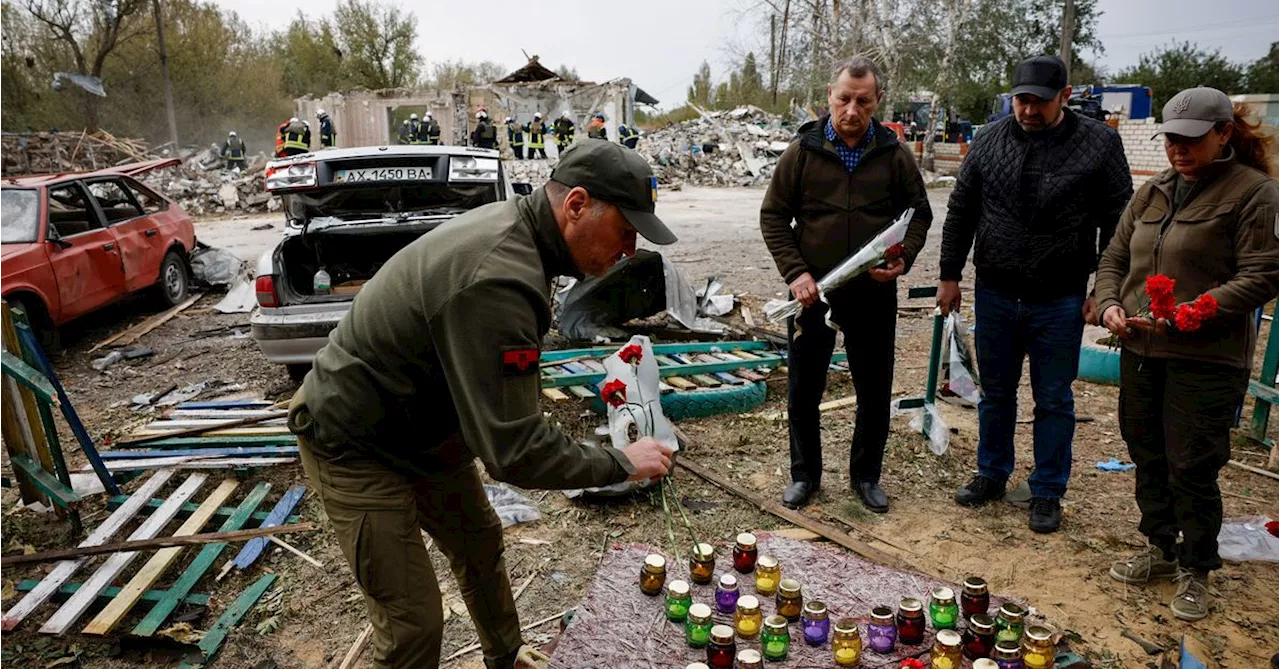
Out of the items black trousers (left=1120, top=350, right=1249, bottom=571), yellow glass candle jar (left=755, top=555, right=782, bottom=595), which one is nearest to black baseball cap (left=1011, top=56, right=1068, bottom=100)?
black trousers (left=1120, top=350, right=1249, bottom=571)

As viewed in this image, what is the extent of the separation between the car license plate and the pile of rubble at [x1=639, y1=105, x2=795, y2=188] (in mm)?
16868

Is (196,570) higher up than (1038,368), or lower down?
lower down

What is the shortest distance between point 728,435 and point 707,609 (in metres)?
2.59

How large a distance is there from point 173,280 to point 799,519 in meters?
8.29

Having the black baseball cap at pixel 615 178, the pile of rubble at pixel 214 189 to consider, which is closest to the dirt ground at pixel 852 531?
the black baseball cap at pixel 615 178

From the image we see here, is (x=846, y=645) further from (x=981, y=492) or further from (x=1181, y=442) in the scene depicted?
(x=981, y=492)

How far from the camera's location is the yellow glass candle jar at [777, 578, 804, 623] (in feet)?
8.32

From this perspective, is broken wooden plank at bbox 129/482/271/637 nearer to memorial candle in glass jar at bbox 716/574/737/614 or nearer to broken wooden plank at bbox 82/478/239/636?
broken wooden plank at bbox 82/478/239/636

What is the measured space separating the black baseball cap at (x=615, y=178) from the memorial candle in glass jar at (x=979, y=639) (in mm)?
1551

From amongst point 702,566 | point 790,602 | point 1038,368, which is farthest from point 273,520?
point 1038,368

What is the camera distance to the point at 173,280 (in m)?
8.98

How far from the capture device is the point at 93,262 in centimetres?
724

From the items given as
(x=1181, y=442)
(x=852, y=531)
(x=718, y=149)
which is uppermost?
(x=718, y=149)

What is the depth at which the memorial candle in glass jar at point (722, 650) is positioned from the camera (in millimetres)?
2234
